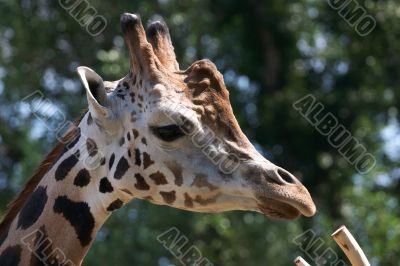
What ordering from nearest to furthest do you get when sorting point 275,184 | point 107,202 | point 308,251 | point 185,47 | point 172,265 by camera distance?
point 275,184, point 107,202, point 172,265, point 308,251, point 185,47

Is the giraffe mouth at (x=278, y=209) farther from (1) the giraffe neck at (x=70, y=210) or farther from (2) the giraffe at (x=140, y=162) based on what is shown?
(1) the giraffe neck at (x=70, y=210)

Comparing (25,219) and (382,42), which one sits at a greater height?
(382,42)

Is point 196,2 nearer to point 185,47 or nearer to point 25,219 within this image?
point 185,47

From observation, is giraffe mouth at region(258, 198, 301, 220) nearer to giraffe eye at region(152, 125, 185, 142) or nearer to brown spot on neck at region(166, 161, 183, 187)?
brown spot on neck at region(166, 161, 183, 187)

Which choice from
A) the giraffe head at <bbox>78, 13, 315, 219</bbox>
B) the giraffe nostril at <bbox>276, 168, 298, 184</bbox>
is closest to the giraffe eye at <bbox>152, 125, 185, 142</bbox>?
the giraffe head at <bbox>78, 13, 315, 219</bbox>

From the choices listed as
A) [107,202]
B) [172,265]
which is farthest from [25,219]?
[172,265]

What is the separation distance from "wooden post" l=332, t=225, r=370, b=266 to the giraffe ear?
1822 mm

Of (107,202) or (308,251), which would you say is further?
(308,251)

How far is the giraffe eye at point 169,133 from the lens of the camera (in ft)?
23.7

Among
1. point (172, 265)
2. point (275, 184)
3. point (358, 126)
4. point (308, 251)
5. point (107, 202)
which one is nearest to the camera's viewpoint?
point (275, 184)

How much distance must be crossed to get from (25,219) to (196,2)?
17.4m

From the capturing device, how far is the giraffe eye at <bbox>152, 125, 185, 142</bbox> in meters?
7.22

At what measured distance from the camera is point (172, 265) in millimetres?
20469

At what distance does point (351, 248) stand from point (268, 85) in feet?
65.0
